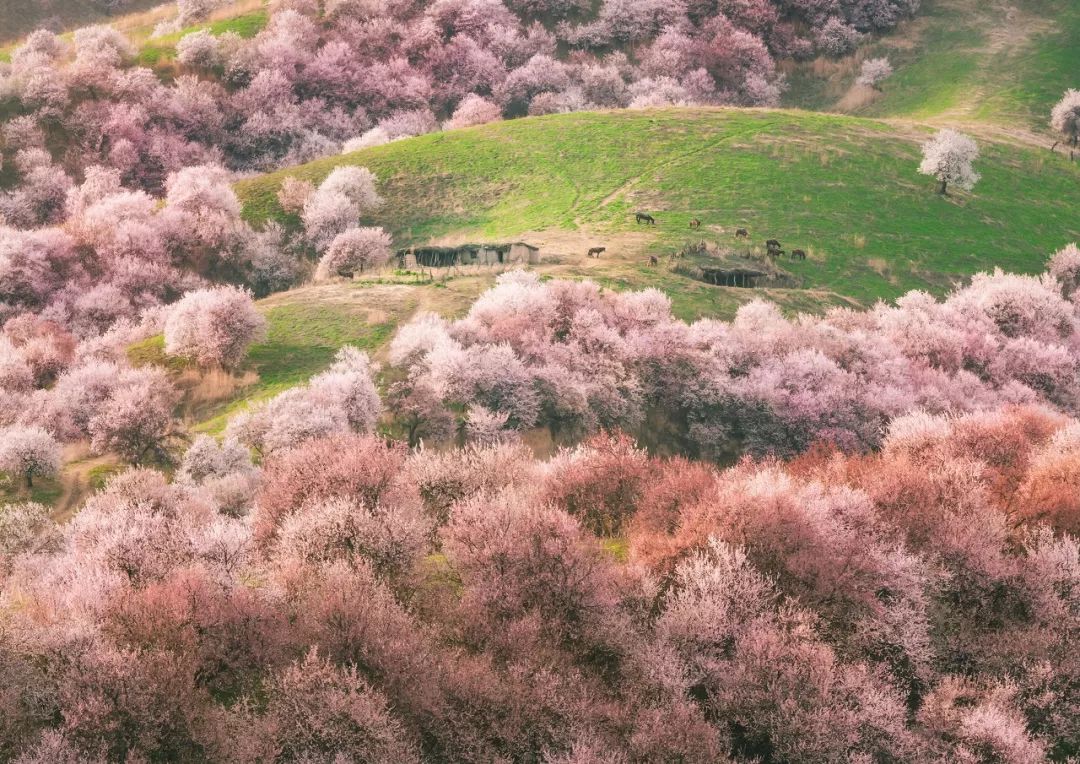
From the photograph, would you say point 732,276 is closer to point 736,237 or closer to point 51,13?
point 736,237

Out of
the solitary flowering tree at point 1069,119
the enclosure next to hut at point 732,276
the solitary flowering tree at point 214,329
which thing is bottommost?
the solitary flowering tree at point 214,329

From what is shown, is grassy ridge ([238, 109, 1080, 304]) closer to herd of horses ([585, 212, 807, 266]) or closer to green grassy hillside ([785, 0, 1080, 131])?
herd of horses ([585, 212, 807, 266])

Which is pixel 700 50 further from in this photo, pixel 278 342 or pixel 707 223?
pixel 278 342

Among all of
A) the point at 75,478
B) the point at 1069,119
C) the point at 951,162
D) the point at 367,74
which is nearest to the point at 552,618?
the point at 75,478

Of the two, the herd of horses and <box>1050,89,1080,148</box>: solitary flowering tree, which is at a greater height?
<box>1050,89,1080,148</box>: solitary flowering tree

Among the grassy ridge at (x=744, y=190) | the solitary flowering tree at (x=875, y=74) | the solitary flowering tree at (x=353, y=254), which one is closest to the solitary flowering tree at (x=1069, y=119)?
the grassy ridge at (x=744, y=190)

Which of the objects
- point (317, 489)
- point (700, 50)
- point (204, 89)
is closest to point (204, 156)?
point (204, 89)

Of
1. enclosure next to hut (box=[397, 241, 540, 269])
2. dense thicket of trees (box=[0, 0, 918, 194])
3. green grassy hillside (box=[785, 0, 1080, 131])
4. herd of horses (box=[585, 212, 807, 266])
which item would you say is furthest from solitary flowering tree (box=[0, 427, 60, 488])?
green grassy hillside (box=[785, 0, 1080, 131])

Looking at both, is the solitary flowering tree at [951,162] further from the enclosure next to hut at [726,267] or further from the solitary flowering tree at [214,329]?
the solitary flowering tree at [214,329]
